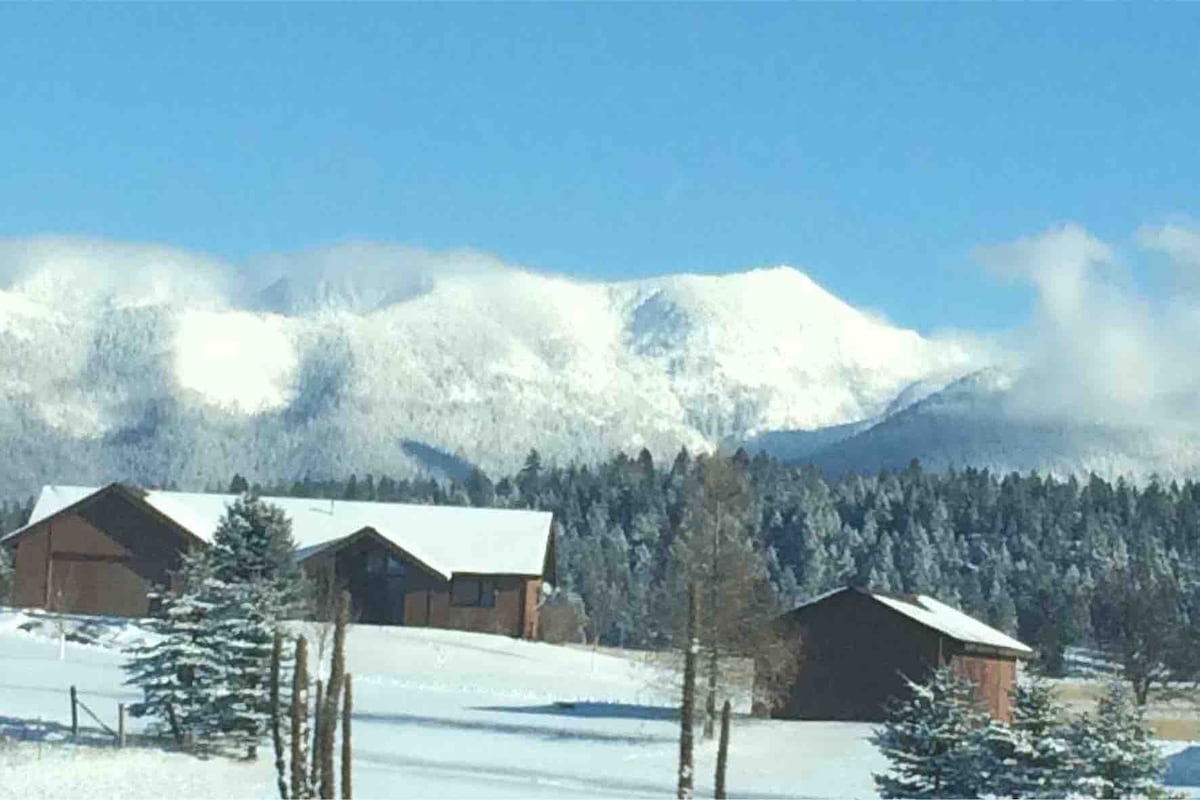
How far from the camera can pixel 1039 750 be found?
3406 cm

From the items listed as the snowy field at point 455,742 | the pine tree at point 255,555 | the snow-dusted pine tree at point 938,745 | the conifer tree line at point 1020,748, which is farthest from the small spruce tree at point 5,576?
the conifer tree line at point 1020,748

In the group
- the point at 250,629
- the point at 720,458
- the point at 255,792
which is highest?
the point at 720,458

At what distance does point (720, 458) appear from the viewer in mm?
56750

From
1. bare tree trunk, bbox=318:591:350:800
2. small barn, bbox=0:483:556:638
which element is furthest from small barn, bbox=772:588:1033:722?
bare tree trunk, bbox=318:591:350:800

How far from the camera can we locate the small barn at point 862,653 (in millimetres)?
64375

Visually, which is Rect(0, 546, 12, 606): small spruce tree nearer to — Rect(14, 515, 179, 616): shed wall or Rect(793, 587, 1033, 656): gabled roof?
Rect(14, 515, 179, 616): shed wall

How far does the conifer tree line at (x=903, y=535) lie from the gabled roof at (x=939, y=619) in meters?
49.7

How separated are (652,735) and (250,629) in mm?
13292

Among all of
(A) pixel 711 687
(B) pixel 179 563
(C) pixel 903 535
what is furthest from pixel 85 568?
(C) pixel 903 535

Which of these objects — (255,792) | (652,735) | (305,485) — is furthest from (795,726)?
(305,485)

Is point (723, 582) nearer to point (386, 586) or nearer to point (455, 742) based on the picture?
point (455, 742)

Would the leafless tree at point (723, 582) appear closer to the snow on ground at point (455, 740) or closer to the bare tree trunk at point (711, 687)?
the bare tree trunk at point (711, 687)

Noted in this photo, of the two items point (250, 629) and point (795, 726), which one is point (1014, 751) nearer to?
point (250, 629)

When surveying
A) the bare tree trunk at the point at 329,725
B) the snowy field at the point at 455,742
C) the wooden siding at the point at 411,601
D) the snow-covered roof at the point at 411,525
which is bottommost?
the snowy field at the point at 455,742
